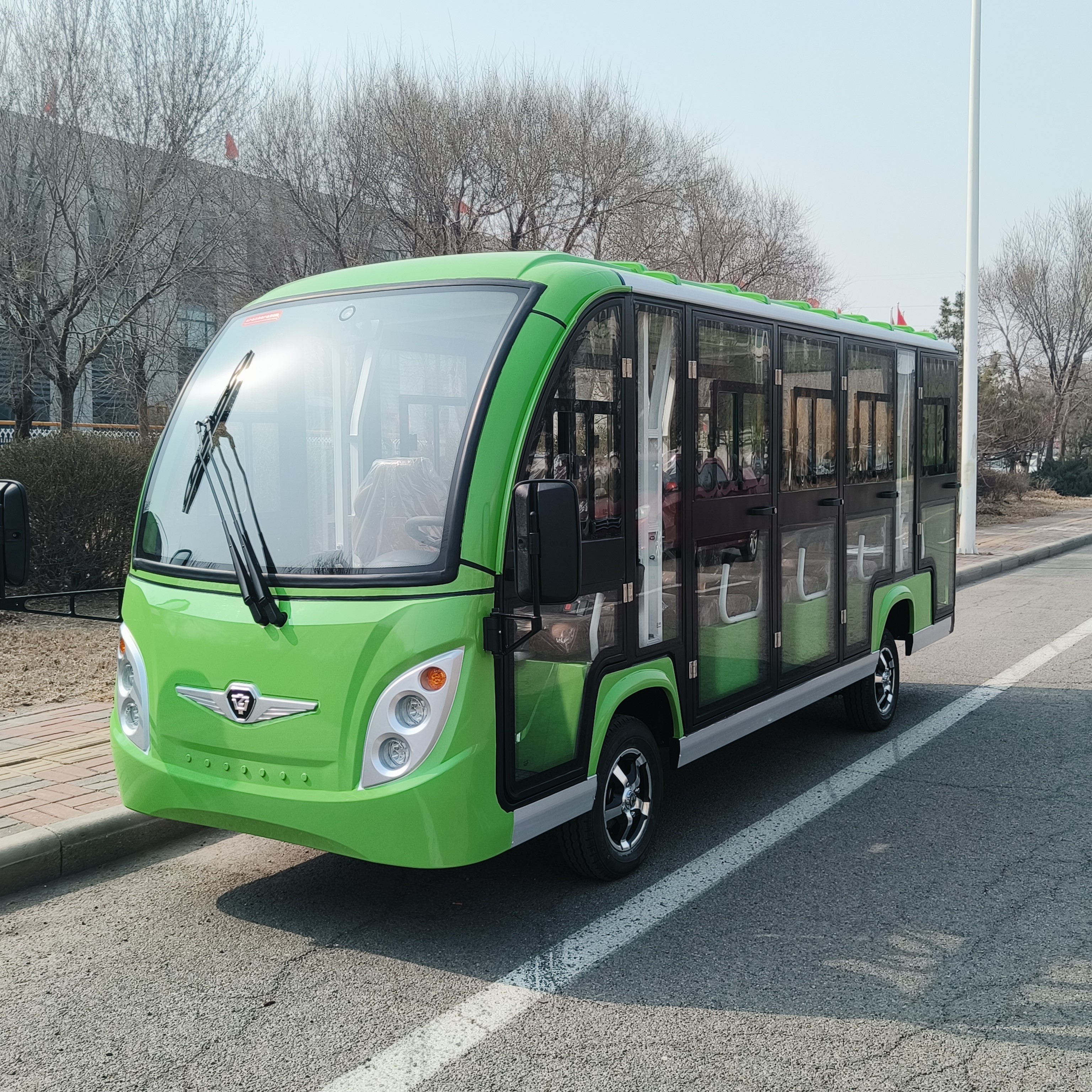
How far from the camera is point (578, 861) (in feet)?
15.2

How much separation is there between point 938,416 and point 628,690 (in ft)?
14.7

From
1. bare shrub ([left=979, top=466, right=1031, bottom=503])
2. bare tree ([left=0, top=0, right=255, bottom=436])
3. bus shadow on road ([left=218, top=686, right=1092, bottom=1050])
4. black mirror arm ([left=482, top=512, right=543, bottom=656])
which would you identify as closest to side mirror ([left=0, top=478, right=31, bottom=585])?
bus shadow on road ([left=218, top=686, right=1092, bottom=1050])

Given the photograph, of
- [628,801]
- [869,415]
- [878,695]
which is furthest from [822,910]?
[869,415]

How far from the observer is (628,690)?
466cm

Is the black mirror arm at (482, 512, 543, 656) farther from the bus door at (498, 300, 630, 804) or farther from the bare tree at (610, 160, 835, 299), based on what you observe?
the bare tree at (610, 160, 835, 299)

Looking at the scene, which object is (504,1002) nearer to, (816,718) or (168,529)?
(168,529)

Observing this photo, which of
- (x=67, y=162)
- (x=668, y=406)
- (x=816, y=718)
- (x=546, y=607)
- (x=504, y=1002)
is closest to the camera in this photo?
(x=504, y=1002)

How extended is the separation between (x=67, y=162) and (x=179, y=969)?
494 inches

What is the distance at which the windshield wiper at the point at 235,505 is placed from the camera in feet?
13.5

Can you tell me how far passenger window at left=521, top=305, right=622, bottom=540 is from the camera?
4.24 m

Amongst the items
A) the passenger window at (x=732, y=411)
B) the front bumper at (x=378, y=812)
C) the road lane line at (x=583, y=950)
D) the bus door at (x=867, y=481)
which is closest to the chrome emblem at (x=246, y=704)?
the front bumper at (x=378, y=812)

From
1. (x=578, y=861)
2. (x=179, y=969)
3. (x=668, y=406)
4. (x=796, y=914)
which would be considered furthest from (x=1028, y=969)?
(x=179, y=969)

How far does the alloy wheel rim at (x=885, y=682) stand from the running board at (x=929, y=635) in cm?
31

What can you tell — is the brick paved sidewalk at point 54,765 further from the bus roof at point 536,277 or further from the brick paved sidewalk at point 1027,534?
the brick paved sidewalk at point 1027,534
